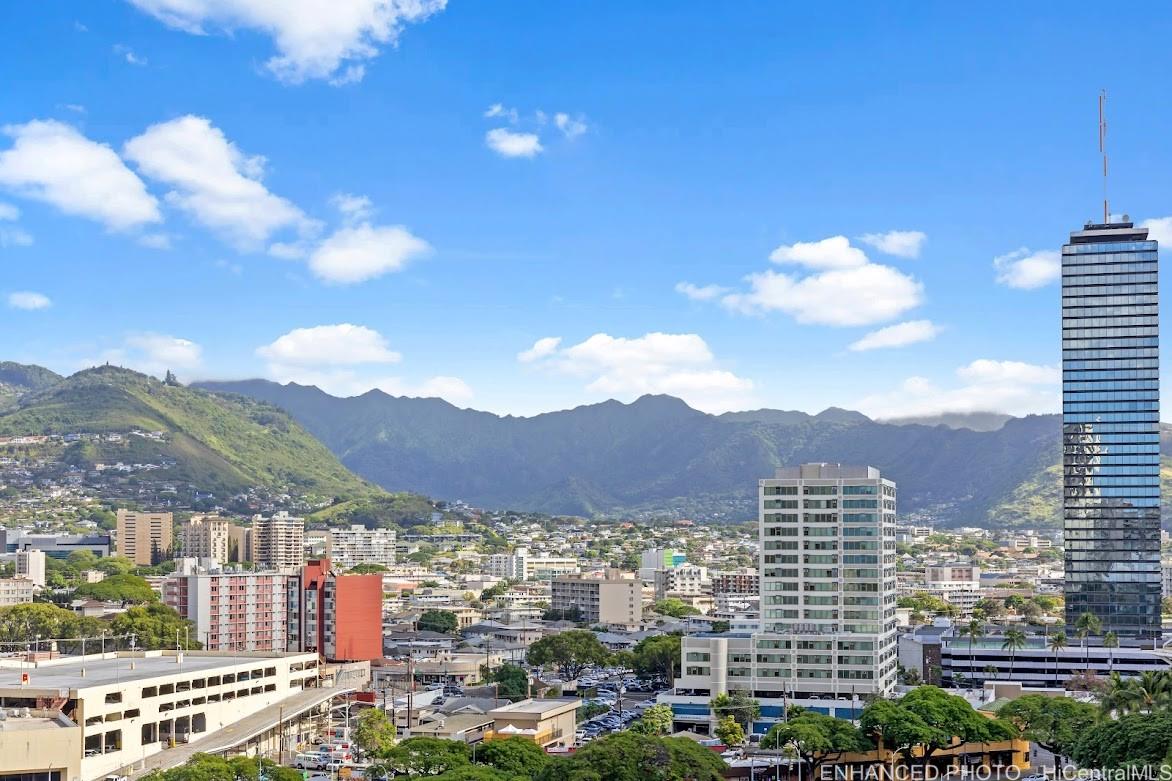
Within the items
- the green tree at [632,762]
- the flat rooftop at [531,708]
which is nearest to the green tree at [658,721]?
the flat rooftop at [531,708]

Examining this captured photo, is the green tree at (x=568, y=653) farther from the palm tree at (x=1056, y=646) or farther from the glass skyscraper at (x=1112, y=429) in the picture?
the glass skyscraper at (x=1112, y=429)

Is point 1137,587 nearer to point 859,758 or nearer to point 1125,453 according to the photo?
point 1125,453

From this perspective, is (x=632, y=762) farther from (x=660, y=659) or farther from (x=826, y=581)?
(x=660, y=659)

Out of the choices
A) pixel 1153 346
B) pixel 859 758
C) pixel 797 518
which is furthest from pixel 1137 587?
pixel 859 758

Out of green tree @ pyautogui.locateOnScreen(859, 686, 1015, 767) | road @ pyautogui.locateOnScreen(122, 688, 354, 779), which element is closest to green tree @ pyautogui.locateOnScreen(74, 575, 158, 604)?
road @ pyautogui.locateOnScreen(122, 688, 354, 779)

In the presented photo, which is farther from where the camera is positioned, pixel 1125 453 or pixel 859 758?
pixel 1125 453
